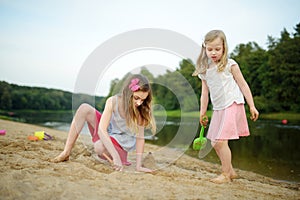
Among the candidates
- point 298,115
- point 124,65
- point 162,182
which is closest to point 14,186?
point 162,182

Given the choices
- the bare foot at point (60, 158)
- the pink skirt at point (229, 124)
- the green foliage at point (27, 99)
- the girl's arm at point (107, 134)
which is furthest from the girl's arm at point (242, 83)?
the green foliage at point (27, 99)

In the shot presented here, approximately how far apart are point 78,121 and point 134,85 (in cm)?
75

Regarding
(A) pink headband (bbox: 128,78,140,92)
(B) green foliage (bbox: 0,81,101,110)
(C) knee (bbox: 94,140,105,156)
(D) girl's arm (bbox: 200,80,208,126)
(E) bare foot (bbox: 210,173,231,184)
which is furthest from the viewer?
(B) green foliage (bbox: 0,81,101,110)

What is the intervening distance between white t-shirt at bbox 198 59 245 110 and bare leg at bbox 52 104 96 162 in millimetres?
1360

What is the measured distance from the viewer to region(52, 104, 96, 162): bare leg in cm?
309

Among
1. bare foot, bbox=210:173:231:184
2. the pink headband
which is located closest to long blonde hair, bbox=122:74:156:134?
the pink headband

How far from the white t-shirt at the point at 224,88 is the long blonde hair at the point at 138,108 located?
2.28 ft

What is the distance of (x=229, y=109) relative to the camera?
9.96 feet

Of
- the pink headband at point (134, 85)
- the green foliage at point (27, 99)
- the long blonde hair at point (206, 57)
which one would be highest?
the long blonde hair at point (206, 57)

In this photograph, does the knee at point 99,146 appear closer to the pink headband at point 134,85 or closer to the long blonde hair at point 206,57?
the pink headband at point 134,85

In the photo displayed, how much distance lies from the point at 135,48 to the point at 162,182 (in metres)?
1.37

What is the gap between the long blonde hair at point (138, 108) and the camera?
9.86 feet

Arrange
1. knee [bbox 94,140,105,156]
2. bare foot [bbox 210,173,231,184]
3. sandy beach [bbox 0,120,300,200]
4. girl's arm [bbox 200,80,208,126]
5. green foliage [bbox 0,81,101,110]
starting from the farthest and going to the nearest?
green foliage [bbox 0,81,101,110], girl's arm [bbox 200,80,208,126], knee [bbox 94,140,105,156], bare foot [bbox 210,173,231,184], sandy beach [bbox 0,120,300,200]

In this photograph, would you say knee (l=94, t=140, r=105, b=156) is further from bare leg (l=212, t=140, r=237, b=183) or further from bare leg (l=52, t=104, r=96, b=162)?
bare leg (l=212, t=140, r=237, b=183)
